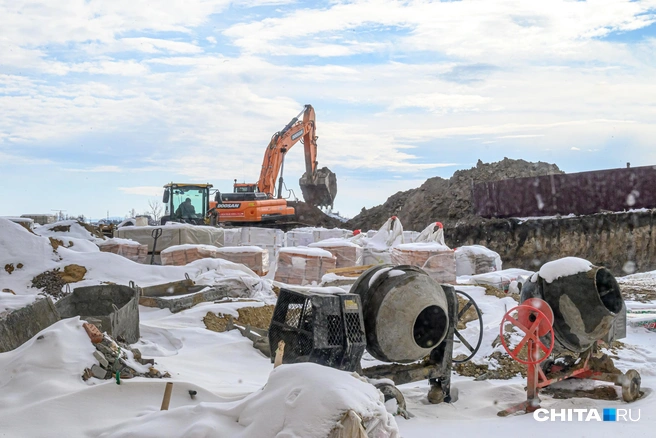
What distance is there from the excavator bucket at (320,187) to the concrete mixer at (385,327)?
92.3ft

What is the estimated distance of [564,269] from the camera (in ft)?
20.9

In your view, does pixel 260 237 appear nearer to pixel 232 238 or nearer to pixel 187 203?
pixel 232 238

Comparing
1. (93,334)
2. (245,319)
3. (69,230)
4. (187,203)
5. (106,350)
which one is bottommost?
(245,319)

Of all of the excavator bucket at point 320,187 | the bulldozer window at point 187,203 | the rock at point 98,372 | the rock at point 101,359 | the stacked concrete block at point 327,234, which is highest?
the excavator bucket at point 320,187

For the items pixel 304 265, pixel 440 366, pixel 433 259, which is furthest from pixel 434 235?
pixel 440 366

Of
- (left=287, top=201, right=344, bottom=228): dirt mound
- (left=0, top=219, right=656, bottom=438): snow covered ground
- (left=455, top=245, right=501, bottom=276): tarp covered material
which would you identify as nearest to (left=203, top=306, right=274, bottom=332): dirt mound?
(left=0, top=219, right=656, bottom=438): snow covered ground

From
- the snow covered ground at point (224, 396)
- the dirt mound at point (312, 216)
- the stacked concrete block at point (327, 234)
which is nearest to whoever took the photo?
the snow covered ground at point (224, 396)

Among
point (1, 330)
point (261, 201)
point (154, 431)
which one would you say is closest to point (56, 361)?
point (1, 330)

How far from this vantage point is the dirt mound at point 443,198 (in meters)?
35.4

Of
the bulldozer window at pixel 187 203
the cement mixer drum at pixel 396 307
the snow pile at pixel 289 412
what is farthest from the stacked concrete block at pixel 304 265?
the bulldozer window at pixel 187 203

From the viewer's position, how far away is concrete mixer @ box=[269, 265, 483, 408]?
5273mm

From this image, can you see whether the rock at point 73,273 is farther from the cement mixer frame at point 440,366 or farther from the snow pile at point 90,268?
the cement mixer frame at point 440,366

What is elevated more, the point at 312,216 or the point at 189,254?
the point at 312,216

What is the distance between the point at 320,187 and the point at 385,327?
95.4 feet
